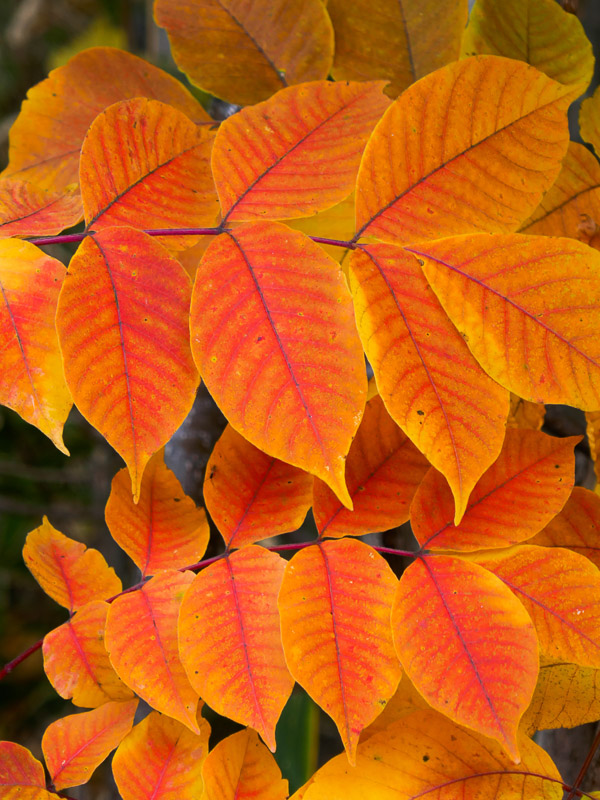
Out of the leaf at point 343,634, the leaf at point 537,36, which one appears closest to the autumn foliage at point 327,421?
the leaf at point 343,634

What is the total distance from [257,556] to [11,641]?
1537 millimetres

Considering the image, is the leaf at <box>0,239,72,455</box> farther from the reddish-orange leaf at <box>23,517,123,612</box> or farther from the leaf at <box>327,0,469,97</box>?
the leaf at <box>327,0,469,97</box>

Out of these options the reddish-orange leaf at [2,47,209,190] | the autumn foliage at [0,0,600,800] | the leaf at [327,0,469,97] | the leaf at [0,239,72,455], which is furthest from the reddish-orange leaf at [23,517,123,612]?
the leaf at [327,0,469,97]

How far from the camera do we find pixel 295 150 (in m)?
0.33

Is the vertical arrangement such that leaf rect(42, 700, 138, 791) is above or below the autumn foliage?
below

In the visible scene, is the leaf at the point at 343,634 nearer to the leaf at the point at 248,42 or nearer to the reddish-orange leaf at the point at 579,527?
the reddish-orange leaf at the point at 579,527

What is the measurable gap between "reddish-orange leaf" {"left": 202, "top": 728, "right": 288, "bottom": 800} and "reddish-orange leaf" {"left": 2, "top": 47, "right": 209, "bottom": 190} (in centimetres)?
33

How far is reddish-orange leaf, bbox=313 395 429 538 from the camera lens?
1.10ft

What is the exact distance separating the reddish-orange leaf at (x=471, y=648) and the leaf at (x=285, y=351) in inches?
2.9

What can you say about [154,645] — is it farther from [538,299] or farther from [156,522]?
[538,299]

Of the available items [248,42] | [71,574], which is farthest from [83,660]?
[248,42]

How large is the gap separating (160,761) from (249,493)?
0.14 m

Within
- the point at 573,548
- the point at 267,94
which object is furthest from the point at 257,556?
the point at 267,94

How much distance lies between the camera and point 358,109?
1.10 ft
